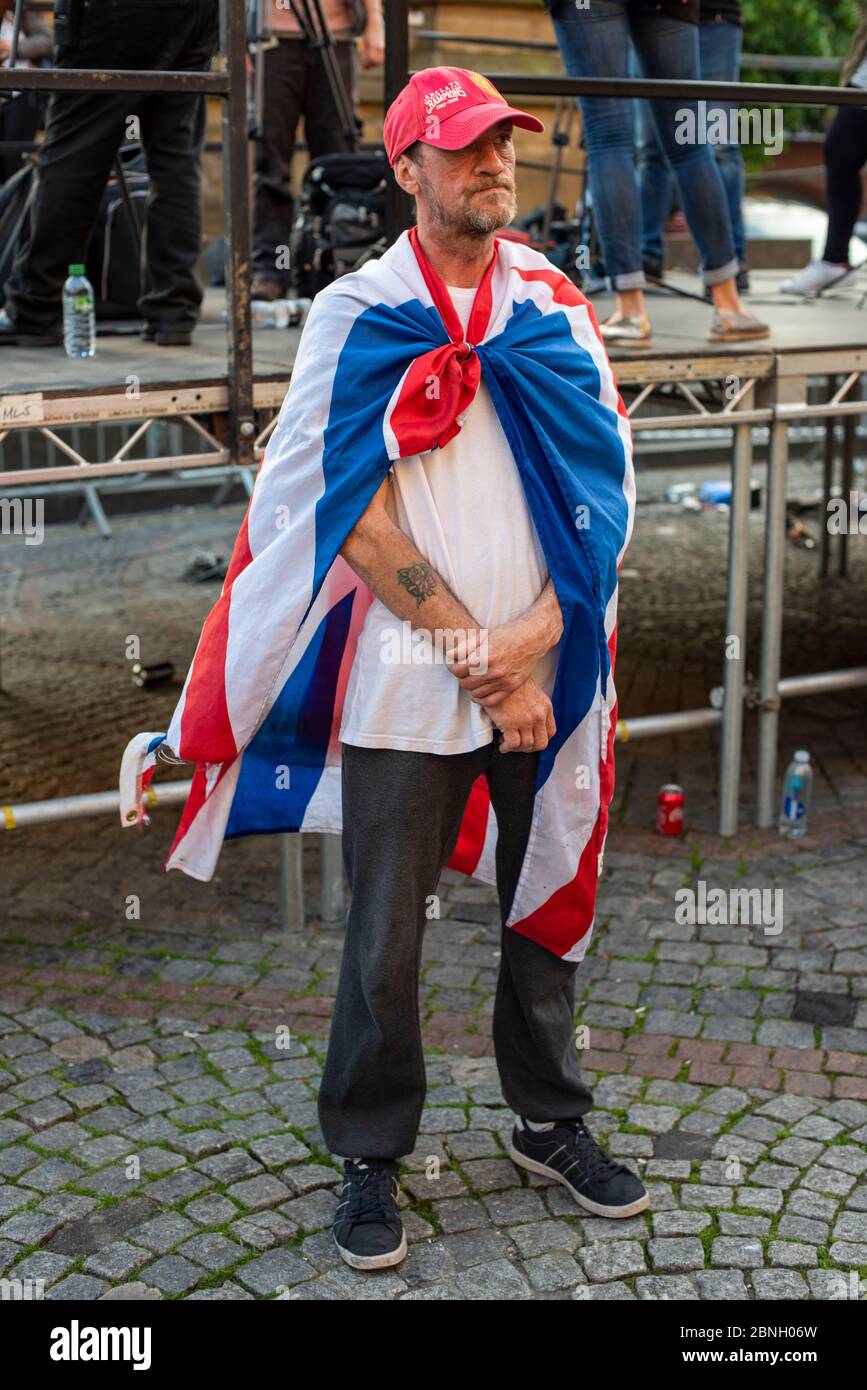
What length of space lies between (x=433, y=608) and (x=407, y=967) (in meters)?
0.79

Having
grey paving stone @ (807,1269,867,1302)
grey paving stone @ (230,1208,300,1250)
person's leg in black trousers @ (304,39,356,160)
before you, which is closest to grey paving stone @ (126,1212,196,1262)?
grey paving stone @ (230,1208,300,1250)

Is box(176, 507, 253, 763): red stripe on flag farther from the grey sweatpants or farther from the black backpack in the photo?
the black backpack

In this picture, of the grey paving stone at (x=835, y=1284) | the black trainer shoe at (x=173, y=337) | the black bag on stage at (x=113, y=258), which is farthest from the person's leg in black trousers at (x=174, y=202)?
the grey paving stone at (x=835, y=1284)

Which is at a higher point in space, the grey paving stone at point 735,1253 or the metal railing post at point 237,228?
the metal railing post at point 237,228

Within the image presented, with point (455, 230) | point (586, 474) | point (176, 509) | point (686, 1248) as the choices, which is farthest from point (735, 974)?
point (176, 509)

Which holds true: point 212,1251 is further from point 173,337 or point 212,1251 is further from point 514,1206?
point 173,337

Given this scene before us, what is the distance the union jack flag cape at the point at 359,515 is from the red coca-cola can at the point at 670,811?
2.29 m

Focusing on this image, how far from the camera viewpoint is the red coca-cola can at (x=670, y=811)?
6.12m

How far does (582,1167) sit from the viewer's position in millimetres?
3879

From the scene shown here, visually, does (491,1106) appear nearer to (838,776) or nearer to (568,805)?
(568,805)

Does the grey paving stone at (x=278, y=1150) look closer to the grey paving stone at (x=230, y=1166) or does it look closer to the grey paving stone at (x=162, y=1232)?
the grey paving stone at (x=230, y=1166)

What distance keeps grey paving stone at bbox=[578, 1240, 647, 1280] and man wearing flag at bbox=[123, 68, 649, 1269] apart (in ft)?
0.36

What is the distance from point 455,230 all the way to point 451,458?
17.2 inches
